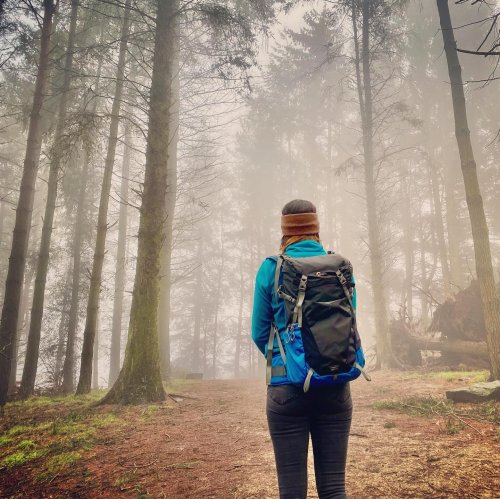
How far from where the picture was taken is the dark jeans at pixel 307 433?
1.85m

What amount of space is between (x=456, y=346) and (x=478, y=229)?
580 centimetres

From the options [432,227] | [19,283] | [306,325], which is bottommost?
[306,325]

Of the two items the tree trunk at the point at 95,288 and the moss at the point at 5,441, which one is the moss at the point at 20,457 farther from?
the tree trunk at the point at 95,288

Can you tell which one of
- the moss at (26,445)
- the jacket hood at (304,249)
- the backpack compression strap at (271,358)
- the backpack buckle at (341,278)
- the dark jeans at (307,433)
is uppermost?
the jacket hood at (304,249)

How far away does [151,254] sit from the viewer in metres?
7.40

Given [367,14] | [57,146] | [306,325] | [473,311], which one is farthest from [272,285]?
[367,14]

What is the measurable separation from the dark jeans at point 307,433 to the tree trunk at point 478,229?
6.52 meters

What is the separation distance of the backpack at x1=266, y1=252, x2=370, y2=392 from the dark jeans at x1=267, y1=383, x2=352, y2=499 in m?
0.09

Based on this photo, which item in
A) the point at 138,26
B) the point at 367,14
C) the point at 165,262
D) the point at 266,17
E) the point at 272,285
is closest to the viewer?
the point at 272,285

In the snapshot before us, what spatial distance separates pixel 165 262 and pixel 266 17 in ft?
26.8

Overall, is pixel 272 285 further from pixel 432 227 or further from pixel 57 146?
pixel 432 227

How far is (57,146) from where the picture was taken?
8133 millimetres

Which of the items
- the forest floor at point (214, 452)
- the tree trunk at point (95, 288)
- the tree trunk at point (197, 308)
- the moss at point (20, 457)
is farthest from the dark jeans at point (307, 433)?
the tree trunk at point (197, 308)

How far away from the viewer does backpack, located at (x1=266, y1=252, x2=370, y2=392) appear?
71.2 inches
